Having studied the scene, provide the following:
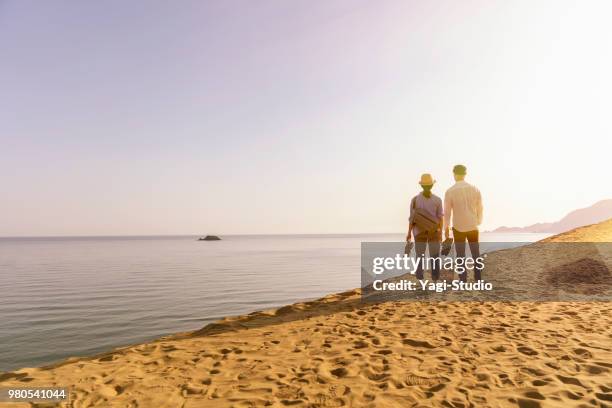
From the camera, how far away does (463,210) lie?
9.41 meters

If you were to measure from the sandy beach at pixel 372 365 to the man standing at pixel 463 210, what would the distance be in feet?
6.90

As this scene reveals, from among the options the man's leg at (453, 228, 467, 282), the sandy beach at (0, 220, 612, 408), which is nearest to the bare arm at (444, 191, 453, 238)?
the man's leg at (453, 228, 467, 282)

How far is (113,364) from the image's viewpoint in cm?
592

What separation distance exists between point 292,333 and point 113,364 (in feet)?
10.9

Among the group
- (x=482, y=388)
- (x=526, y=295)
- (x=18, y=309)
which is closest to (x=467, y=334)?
(x=482, y=388)

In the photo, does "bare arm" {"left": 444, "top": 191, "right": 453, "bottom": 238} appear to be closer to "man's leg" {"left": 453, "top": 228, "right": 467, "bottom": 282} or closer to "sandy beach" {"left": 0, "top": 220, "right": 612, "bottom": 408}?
"man's leg" {"left": 453, "top": 228, "right": 467, "bottom": 282}

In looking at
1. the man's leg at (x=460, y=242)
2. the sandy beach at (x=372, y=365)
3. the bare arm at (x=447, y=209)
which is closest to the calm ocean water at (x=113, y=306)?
the sandy beach at (x=372, y=365)

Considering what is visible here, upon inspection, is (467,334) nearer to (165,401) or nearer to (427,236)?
(427,236)

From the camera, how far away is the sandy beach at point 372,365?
4188 millimetres

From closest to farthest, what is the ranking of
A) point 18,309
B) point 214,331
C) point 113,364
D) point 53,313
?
point 113,364 < point 214,331 < point 53,313 < point 18,309

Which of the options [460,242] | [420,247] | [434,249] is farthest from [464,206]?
[420,247]

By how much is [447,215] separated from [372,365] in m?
5.76

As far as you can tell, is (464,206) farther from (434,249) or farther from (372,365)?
(372,365)

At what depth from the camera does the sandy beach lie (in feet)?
13.7
